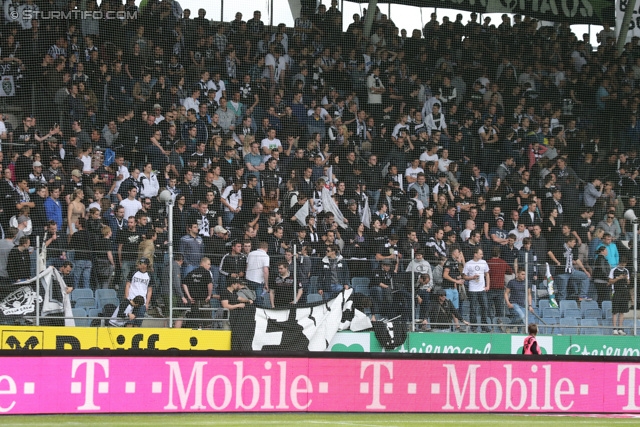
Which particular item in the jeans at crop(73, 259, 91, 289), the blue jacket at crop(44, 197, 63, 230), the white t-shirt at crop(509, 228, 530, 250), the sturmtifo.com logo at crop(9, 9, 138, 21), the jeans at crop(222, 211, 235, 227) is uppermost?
the sturmtifo.com logo at crop(9, 9, 138, 21)

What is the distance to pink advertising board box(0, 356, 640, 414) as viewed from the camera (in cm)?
1145

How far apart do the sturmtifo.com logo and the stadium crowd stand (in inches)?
4.1

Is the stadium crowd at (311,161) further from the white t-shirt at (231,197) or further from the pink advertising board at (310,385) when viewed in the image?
the pink advertising board at (310,385)

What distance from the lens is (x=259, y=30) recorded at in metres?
20.7

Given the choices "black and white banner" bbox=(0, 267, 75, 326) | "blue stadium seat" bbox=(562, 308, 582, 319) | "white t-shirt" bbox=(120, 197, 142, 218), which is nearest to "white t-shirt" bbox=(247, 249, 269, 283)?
"white t-shirt" bbox=(120, 197, 142, 218)

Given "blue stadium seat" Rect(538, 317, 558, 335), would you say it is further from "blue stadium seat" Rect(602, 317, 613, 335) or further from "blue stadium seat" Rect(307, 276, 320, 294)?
"blue stadium seat" Rect(307, 276, 320, 294)

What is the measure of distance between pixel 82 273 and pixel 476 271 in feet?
20.4

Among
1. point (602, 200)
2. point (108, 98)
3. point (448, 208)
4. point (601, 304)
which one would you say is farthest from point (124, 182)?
point (602, 200)

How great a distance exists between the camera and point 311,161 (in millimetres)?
18359

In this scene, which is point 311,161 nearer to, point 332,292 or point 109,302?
point 332,292

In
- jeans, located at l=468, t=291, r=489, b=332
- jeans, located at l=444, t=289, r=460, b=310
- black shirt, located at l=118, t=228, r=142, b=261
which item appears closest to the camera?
black shirt, located at l=118, t=228, r=142, b=261

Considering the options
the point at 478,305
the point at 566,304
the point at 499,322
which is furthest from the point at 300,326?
the point at 566,304

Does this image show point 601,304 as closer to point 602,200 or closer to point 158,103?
point 602,200

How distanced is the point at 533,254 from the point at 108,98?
25.1ft
